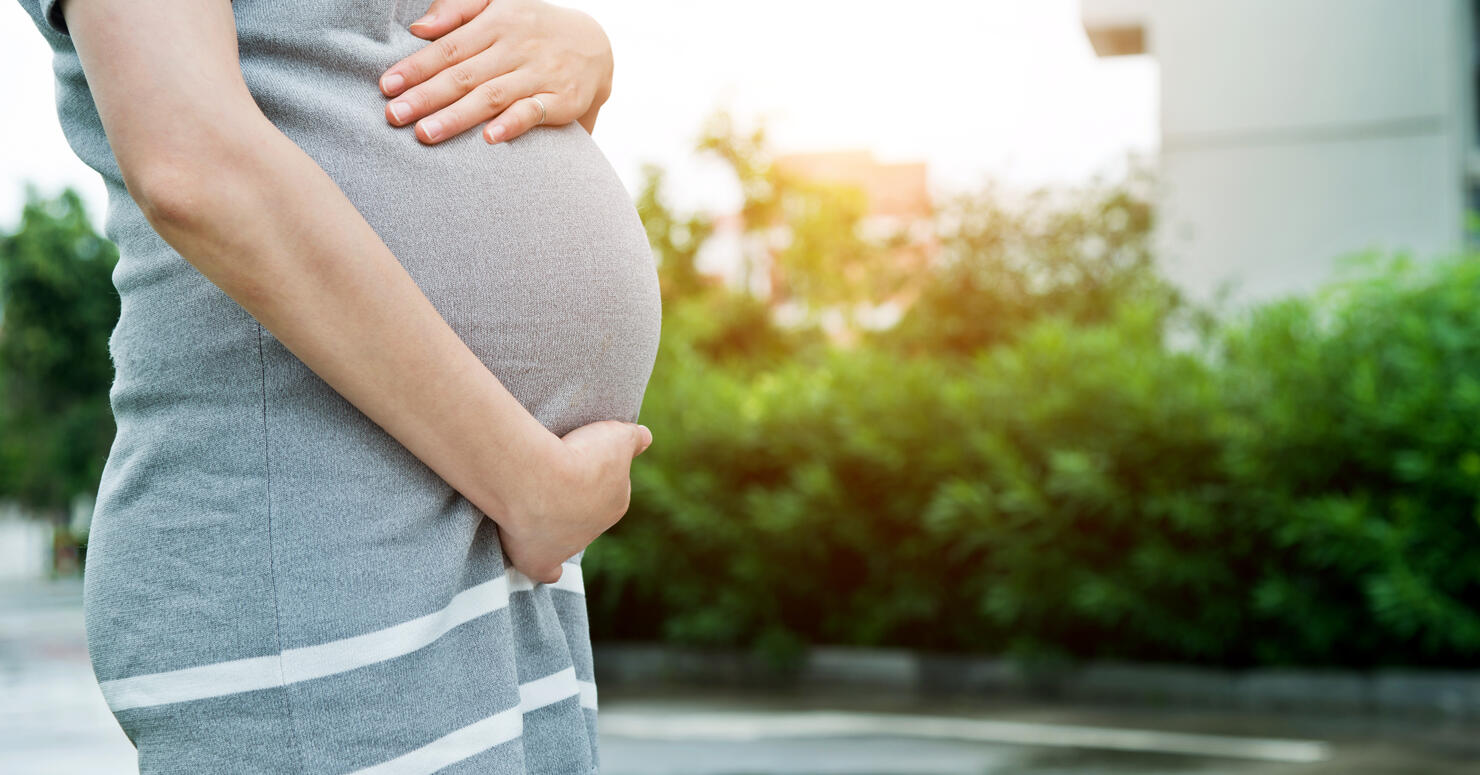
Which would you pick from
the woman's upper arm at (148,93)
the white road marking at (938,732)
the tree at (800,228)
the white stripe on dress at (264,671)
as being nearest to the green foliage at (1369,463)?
the white road marking at (938,732)

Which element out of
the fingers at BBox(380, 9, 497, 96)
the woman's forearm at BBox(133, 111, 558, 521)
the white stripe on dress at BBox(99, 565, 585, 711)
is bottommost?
the white stripe on dress at BBox(99, 565, 585, 711)

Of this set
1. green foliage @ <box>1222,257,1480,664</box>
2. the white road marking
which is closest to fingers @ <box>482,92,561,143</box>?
the white road marking

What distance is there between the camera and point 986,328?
14.4 meters

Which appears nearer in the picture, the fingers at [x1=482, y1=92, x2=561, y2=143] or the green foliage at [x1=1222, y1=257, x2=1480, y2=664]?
the fingers at [x1=482, y1=92, x2=561, y2=143]

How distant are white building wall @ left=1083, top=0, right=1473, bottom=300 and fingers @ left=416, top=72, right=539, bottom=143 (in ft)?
47.4

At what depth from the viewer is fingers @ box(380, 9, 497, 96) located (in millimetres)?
896

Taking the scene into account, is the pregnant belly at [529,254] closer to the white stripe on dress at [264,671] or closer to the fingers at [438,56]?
the fingers at [438,56]

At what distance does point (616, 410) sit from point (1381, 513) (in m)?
6.31

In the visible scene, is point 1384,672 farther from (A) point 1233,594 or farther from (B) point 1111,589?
(B) point 1111,589

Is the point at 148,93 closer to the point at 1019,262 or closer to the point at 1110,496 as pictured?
the point at 1110,496

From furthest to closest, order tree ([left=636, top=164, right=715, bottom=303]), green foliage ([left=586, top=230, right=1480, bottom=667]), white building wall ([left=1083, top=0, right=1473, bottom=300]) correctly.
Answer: tree ([left=636, top=164, right=715, bottom=303]) < white building wall ([left=1083, top=0, right=1473, bottom=300]) < green foliage ([left=586, top=230, right=1480, bottom=667])

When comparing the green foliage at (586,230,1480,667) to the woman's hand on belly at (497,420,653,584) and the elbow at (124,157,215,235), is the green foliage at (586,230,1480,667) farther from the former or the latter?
the elbow at (124,157,215,235)

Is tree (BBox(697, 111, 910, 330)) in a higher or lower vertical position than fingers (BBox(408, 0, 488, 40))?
higher

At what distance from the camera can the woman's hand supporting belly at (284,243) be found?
0.75 m
